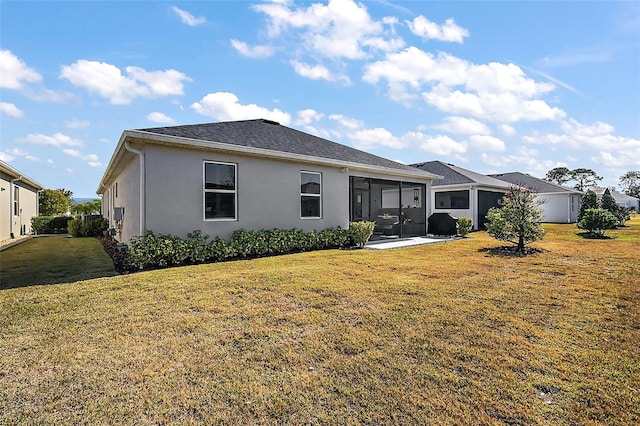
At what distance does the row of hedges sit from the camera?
24.7 feet

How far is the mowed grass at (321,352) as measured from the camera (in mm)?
2367

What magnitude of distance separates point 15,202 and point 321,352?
20.8m

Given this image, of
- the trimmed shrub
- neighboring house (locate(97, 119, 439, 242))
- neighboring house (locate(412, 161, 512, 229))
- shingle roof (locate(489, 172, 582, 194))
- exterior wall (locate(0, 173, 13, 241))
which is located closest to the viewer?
neighboring house (locate(97, 119, 439, 242))

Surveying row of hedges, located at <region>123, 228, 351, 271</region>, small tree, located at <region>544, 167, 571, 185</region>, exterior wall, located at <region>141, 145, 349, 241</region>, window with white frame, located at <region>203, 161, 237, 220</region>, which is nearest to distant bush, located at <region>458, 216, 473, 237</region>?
exterior wall, located at <region>141, 145, 349, 241</region>

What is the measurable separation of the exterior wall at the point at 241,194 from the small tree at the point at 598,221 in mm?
11664

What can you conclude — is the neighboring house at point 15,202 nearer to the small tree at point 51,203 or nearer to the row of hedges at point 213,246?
the small tree at point 51,203

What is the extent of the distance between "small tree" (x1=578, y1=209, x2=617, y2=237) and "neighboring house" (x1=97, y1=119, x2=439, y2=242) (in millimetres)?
9238

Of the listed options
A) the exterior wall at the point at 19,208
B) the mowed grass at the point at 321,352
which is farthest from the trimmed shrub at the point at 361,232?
the exterior wall at the point at 19,208

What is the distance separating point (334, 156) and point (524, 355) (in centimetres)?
944

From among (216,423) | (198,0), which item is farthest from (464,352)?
(198,0)

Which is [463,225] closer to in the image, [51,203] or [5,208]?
[5,208]

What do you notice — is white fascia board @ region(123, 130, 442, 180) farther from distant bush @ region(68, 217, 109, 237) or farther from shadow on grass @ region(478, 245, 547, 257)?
distant bush @ region(68, 217, 109, 237)

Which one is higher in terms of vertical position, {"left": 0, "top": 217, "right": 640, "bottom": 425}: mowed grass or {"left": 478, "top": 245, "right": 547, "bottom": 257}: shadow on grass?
{"left": 478, "top": 245, "right": 547, "bottom": 257}: shadow on grass

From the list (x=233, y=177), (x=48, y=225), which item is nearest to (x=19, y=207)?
(x=48, y=225)
